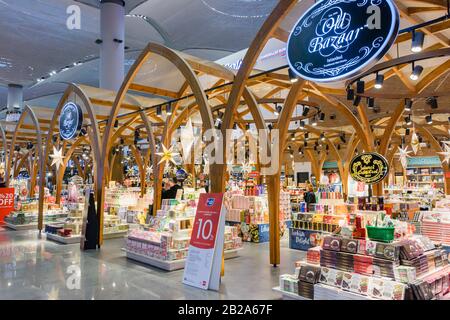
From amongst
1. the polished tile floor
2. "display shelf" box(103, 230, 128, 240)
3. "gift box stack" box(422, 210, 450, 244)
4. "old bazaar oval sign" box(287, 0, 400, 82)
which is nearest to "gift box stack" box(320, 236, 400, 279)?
the polished tile floor

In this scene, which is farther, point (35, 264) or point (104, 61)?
point (104, 61)

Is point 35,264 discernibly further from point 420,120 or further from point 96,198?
point 420,120

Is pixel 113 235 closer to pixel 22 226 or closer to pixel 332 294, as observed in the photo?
pixel 22 226

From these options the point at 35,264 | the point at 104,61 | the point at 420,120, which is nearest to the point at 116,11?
the point at 104,61

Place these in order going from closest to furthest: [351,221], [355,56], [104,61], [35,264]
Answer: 1. [355,56]
2. [351,221]
3. [35,264]
4. [104,61]

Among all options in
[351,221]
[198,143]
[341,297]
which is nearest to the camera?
[341,297]

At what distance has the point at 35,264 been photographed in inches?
263

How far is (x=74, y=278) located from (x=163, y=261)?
1.50 m

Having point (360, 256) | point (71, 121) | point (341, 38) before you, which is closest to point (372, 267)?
point (360, 256)

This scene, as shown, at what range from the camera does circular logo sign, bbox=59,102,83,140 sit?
28.1 feet

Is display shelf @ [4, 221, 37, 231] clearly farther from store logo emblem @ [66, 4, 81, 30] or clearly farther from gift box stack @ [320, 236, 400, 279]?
gift box stack @ [320, 236, 400, 279]

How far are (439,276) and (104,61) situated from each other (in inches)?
418

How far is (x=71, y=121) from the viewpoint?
8.80 m

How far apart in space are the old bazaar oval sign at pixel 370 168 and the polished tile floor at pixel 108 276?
2272 mm
